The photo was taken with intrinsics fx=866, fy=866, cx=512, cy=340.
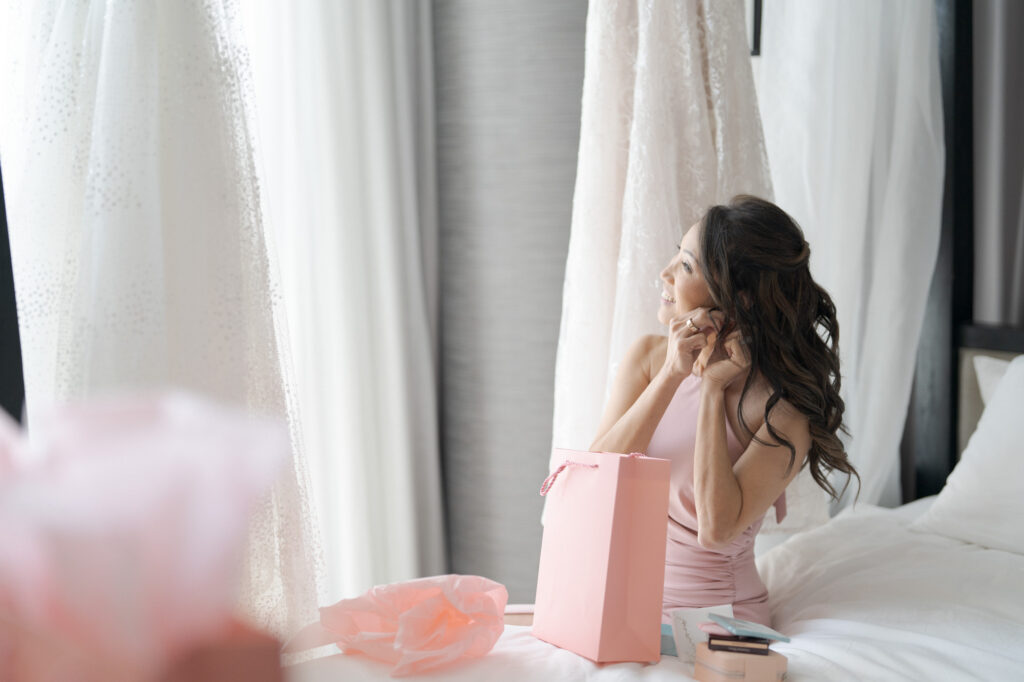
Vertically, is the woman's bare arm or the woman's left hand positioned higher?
the woman's left hand

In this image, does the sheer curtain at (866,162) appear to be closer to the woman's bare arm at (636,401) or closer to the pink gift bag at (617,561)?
the woman's bare arm at (636,401)

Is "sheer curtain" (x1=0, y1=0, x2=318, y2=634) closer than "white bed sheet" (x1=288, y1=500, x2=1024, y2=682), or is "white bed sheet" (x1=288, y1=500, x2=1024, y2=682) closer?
"sheer curtain" (x1=0, y1=0, x2=318, y2=634)

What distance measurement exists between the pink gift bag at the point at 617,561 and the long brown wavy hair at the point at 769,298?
12.7 inches

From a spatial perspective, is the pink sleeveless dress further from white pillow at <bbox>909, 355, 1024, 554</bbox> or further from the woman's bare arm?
white pillow at <bbox>909, 355, 1024, 554</bbox>

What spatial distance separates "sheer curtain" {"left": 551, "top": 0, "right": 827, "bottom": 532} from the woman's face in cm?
16

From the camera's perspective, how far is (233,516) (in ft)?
0.92

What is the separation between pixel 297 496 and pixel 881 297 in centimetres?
169

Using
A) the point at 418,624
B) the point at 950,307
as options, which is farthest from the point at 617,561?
the point at 950,307

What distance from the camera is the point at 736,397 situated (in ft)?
5.31

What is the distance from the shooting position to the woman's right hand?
155 cm

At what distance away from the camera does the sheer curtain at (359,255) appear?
199cm

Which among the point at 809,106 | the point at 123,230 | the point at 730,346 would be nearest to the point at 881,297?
the point at 809,106

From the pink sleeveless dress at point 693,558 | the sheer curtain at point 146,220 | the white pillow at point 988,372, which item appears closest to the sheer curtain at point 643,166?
the pink sleeveless dress at point 693,558

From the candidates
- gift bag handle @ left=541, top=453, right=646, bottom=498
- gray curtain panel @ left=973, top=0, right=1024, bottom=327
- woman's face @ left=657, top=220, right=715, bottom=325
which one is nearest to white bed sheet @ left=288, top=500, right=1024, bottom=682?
gift bag handle @ left=541, top=453, right=646, bottom=498
